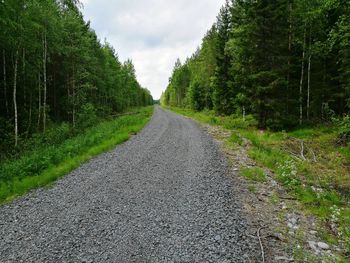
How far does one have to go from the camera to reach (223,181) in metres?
8.05

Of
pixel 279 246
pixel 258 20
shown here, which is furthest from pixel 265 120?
pixel 279 246

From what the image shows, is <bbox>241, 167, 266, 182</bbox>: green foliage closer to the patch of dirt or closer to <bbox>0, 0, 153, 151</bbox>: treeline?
the patch of dirt

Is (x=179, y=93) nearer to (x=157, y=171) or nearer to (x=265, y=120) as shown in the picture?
(x=265, y=120)

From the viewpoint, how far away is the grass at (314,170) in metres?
5.93

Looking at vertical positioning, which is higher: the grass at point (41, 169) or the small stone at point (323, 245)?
the grass at point (41, 169)

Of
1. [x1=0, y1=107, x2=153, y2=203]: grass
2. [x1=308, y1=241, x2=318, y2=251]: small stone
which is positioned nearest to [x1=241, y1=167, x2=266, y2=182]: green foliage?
[x1=308, y1=241, x2=318, y2=251]: small stone

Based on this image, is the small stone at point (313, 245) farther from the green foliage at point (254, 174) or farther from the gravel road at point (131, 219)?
the green foliage at point (254, 174)

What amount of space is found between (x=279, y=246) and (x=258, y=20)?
51.4 feet

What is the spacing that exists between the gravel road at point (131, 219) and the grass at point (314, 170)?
5.73 ft

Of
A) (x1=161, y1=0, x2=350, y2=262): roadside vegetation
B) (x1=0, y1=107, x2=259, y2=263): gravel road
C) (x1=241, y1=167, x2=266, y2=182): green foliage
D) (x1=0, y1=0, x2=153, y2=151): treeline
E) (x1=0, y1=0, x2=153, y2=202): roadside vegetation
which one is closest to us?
(x1=0, y1=107, x2=259, y2=263): gravel road

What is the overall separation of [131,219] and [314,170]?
7.36 meters

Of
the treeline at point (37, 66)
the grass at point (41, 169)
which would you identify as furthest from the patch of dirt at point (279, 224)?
the treeline at point (37, 66)

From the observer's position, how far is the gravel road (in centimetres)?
443

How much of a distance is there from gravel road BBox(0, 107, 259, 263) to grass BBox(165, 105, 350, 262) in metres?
1.75
